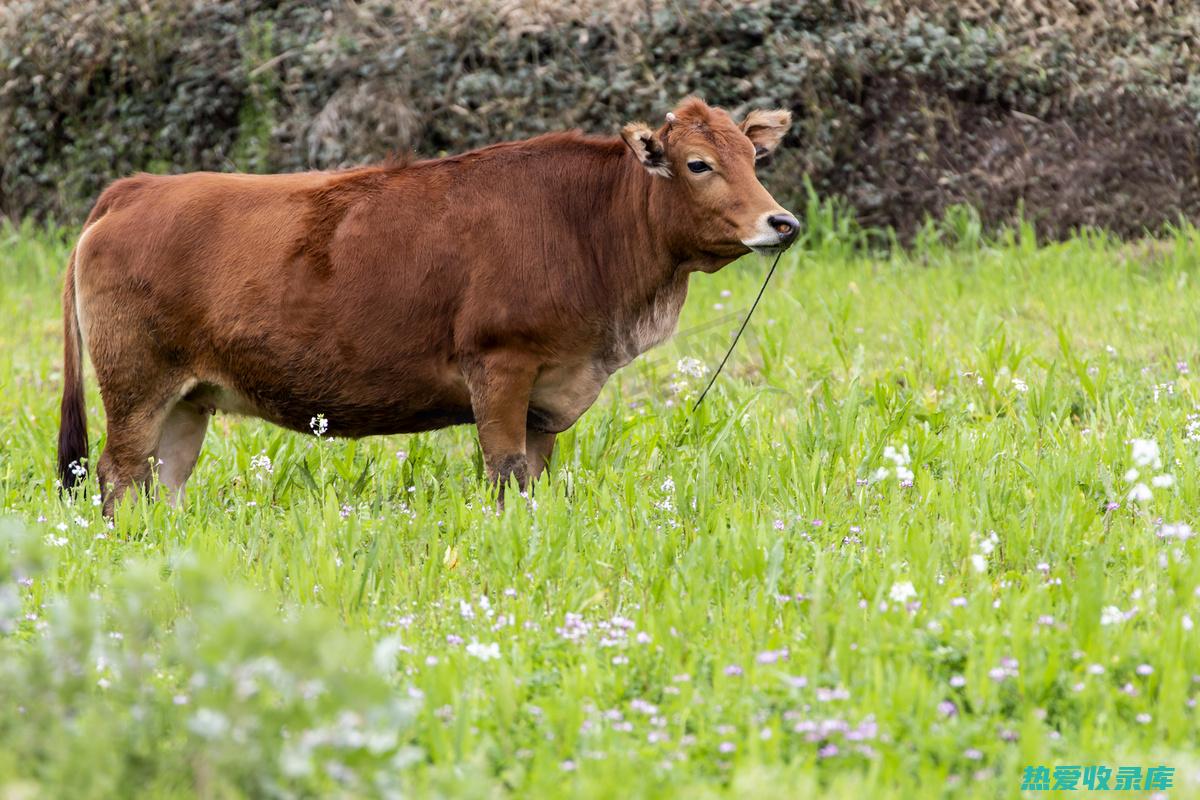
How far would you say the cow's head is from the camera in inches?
218

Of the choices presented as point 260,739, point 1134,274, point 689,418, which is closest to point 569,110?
point 1134,274

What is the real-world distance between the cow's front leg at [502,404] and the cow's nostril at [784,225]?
1017 millimetres

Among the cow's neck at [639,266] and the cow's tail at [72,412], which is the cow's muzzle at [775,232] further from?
the cow's tail at [72,412]

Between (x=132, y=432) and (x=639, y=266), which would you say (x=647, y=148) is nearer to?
(x=639, y=266)

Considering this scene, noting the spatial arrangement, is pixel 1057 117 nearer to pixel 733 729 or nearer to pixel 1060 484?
pixel 1060 484

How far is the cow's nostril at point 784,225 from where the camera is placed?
17.8 ft

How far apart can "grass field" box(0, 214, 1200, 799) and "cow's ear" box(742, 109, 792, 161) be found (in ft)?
3.70

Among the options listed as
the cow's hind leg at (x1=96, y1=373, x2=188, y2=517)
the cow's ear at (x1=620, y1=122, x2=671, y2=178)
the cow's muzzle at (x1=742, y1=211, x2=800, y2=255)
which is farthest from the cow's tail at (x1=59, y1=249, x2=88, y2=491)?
the cow's muzzle at (x1=742, y1=211, x2=800, y2=255)

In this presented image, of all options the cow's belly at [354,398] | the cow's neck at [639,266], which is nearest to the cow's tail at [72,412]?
the cow's belly at [354,398]

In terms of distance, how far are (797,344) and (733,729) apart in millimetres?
5225

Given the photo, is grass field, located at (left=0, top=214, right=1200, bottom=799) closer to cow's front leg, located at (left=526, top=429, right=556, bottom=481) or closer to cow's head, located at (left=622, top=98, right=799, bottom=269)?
cow's front leg, located at (left=526, top=429, right=556, bottom=481)

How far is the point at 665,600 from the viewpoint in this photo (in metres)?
4.44

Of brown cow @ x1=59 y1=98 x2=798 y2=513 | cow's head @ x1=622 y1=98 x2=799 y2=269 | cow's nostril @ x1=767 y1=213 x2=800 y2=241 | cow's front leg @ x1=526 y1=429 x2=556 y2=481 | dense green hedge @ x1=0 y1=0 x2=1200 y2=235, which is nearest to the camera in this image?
cow's nostril @ x1=767 y1=213 x2=800 y2=241

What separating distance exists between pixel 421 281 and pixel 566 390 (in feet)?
2.23
